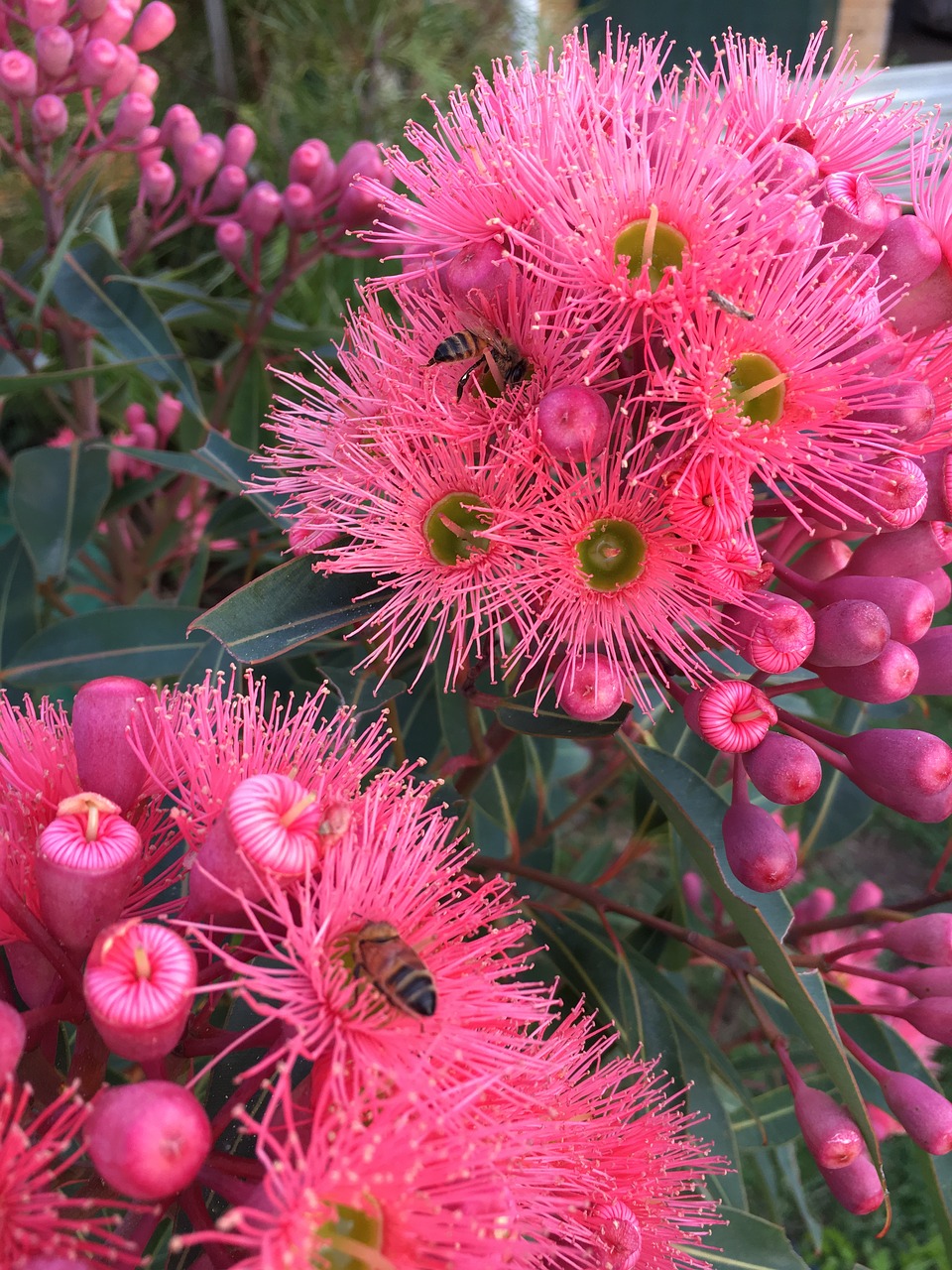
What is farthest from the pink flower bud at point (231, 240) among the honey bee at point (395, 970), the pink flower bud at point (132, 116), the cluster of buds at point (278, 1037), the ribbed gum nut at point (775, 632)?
the honey bee at point (395, 970)

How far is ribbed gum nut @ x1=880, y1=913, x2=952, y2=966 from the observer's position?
2.55 ft

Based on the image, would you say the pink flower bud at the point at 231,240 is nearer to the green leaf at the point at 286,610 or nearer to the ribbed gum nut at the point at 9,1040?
the green leaf at the point at 286,610

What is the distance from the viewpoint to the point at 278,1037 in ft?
1.88

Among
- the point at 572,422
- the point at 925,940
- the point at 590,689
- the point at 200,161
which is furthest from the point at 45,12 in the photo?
the point at 925,940

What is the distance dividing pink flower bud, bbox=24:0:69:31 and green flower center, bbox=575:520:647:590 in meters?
0.98

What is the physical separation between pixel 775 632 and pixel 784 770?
10 cm

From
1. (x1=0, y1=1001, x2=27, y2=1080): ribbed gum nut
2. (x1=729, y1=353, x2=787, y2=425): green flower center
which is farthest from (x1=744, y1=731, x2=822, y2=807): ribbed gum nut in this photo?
(x1=0, y1=1001, x2=27, y2=1080): ribbed gum nut

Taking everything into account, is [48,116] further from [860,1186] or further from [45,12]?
[860,1186]

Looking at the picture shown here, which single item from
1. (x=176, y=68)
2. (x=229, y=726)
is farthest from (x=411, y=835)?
(x=176, y=68)

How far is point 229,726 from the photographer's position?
68 centimetres

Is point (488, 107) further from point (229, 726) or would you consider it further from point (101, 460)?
point (101, 460)

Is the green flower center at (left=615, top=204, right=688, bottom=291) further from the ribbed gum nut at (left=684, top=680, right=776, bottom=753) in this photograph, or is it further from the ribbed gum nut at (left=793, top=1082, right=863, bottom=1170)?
the ribbed gum nut at (left=793, top=1082, right=863, bottom=1170)

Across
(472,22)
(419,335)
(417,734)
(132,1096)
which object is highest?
(472,22)

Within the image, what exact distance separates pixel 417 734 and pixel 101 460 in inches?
23.6
